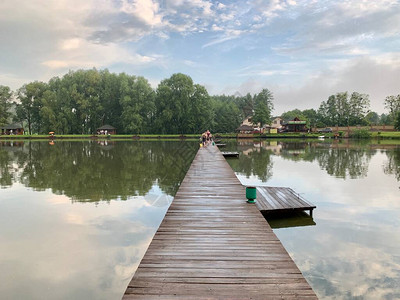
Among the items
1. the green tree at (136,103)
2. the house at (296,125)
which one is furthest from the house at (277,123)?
the green tree at (136,103)

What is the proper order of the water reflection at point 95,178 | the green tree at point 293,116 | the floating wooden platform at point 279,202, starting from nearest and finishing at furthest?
the floating wooden platform at point 279,202, the water reflection at point 95,178, the green tree at point 293,116

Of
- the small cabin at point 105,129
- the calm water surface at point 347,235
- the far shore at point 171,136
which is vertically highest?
the small cabin at point 105,129

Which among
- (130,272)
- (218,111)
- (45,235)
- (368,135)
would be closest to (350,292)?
(130,272)

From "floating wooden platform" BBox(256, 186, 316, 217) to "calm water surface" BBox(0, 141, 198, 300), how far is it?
3.62 metres

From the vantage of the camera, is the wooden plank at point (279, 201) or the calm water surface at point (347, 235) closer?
the calm water surface at point (347, 235)

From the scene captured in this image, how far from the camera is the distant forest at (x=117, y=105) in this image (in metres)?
71.3

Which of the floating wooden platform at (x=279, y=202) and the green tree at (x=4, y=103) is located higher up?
the green tree at (x=4, y=103)

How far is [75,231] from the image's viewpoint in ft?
27.4

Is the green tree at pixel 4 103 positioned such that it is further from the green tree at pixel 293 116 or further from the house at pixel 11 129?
the green tree at pixel 293 116

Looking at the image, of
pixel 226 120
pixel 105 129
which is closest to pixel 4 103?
pixel 105 129

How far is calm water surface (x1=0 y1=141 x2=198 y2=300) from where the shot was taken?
18.3 ft

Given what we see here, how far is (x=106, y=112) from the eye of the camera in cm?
7819

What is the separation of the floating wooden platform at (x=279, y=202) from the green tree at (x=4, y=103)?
277ft

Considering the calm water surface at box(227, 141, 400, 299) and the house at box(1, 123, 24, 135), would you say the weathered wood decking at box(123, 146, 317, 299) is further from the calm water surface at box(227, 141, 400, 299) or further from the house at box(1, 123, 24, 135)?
the house at box(1, 123, 24, 135)
